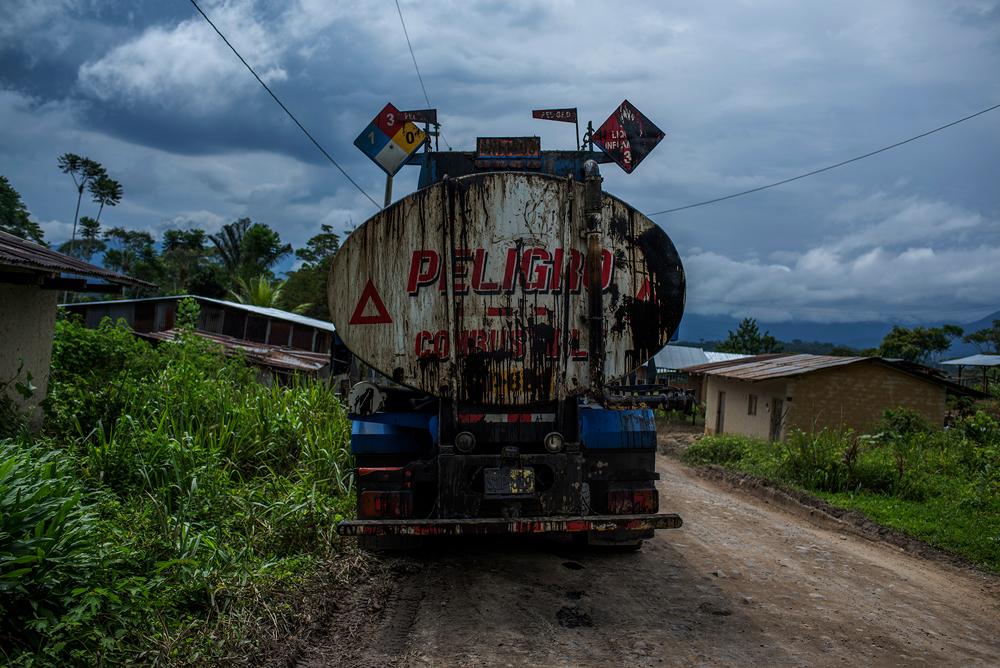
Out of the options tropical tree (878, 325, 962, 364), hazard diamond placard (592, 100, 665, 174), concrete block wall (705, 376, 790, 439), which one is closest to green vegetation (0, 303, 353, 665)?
hazard diamond placard (592, 100, 665, 174)

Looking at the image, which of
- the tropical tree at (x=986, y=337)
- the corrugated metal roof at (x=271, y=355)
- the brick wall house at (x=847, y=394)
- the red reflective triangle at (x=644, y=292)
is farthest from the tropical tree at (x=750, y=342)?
the red reflective triangle at (x=644, y=292)

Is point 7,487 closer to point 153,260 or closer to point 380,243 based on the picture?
point 380,243

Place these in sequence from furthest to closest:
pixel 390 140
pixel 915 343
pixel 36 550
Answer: pixel 915 343 < pixel 390 140 < pixel 36 550

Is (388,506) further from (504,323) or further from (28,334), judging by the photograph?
(28,334)

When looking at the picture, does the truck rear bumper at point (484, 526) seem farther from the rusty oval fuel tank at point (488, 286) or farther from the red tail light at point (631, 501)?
the rusty oval fuel tank at point (488, 286)

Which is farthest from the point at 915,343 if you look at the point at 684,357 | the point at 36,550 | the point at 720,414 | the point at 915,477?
the point at 36,550

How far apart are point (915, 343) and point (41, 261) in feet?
160

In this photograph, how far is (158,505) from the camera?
5.47 m

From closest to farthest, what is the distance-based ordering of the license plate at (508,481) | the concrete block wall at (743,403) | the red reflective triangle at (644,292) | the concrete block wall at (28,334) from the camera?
the license plate at (508,481)
the red reflective triangle at (644,292)
the concrete block wall at (28,334)
the concrete block wall at (743,403)

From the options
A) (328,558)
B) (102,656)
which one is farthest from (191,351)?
(102,656)

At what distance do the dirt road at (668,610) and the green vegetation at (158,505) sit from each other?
732mm

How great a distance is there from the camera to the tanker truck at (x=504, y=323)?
497cm

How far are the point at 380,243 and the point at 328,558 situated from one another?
2.39m

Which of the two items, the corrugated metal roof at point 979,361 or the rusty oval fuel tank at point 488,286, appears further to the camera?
the corrugated metal roof at point 979,361
